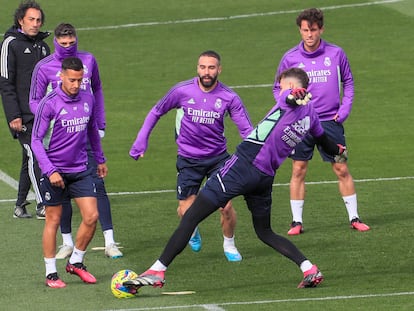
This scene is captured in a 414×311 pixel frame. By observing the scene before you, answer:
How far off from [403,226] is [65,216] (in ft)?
13.5

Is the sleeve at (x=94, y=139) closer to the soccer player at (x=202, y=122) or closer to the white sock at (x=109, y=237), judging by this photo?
the soccer player at (x=202, y=122)

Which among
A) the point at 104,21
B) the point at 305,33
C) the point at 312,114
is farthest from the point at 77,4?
the point at 312,114

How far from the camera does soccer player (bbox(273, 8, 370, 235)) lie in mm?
16578

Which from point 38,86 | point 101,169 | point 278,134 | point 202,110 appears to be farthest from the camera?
point 38,86

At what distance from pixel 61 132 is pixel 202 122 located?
Result: 1723 mm

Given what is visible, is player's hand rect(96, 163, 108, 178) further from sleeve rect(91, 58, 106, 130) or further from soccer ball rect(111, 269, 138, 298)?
soccer ball rect(111, 269, 138, 298)

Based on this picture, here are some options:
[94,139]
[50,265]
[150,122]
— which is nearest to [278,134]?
[150,122]

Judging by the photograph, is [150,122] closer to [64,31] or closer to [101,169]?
[101,169]

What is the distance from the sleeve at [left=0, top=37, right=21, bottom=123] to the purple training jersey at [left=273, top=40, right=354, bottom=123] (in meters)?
3.32

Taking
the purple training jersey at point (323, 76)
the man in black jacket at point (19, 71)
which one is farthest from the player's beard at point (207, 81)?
the man in black jacket at point (19, 71)

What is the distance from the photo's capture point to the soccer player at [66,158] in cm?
1409

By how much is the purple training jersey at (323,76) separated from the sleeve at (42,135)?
Result: 346 cm

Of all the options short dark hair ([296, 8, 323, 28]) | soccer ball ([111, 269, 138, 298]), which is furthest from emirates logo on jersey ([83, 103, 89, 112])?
short dark hair ([296, 8, 323, 28])

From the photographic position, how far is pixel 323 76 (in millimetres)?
16641
